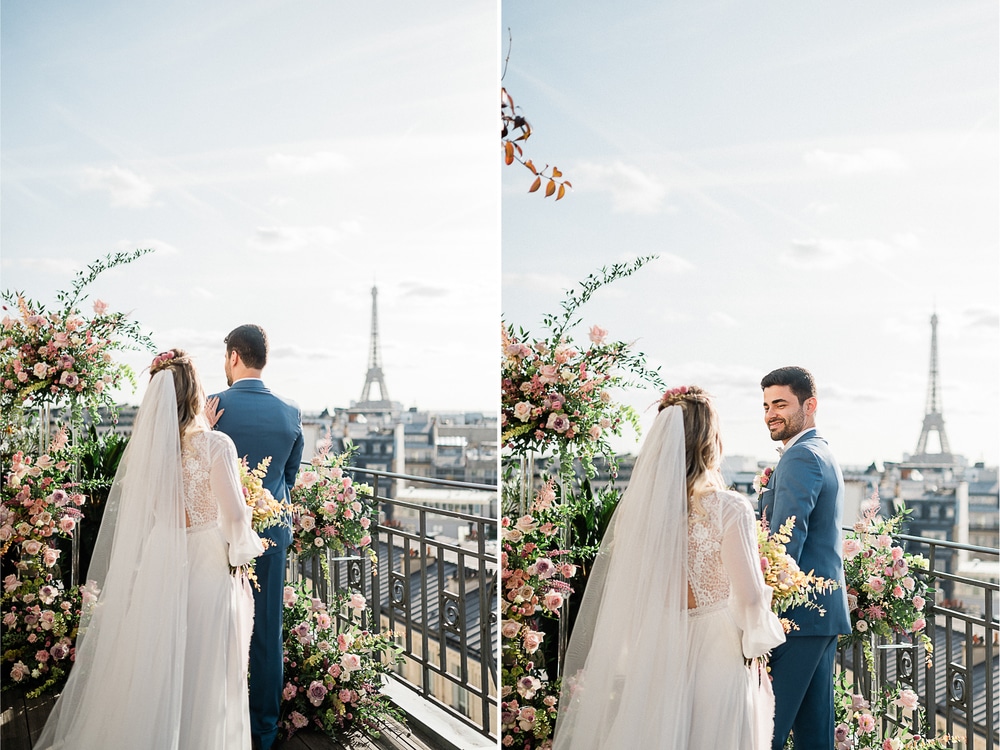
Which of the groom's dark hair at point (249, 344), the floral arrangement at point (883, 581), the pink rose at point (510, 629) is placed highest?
the groom's dark hair at point (249, 344)

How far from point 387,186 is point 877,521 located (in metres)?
2.05

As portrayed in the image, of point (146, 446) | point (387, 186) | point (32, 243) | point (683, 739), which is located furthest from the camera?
point (387, 186)

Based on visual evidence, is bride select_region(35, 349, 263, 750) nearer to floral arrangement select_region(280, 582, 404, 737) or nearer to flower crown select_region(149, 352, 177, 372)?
flower crown select_region(149, 352, 177, 372)

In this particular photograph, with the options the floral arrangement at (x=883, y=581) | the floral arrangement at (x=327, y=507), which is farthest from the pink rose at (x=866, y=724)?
the floral arrangement at (x=327, y=507)

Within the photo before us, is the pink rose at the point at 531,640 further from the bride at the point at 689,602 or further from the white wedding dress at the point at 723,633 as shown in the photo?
the white wedding dress at the point at 723,633

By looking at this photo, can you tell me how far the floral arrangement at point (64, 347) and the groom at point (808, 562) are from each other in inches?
87.2

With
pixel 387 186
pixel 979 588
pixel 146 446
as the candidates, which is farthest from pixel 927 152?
pixel 146 446

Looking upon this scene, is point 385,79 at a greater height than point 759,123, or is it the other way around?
point 385,79

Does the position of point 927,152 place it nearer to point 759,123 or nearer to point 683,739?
point 759,123

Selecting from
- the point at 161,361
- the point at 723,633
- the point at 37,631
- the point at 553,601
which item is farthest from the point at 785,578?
the point at 37,631

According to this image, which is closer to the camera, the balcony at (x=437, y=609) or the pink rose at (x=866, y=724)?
the pink rose at (x=866, y=724)

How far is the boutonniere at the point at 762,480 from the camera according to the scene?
2.63 m

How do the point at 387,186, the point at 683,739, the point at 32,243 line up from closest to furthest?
the point at 683,739, the point at 32,243, the point at 387,186

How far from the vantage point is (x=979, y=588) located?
96.5 inches
